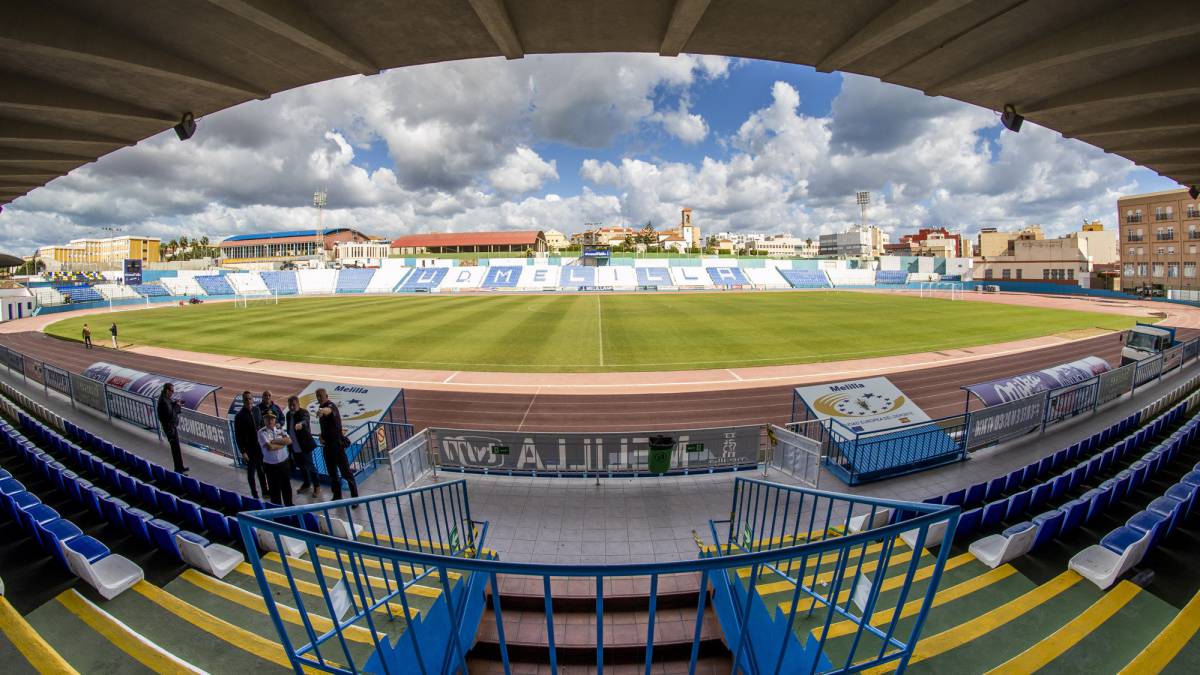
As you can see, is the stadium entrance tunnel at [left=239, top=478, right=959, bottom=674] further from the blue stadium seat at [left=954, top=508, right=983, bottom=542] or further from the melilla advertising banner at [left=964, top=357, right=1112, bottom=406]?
the melilla advertising banner at [left=964, top=357, right=1112, bottom=406]

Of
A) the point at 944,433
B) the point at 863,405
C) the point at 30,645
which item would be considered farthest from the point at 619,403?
the point at 30,645

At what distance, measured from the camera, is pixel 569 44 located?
16.4 ft

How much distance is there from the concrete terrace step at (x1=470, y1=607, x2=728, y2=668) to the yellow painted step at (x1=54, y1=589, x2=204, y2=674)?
82.6 inches

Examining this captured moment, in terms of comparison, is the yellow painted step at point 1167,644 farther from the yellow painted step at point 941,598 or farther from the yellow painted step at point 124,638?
the yellow painted step at point 124,638

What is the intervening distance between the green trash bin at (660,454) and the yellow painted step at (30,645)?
268 inches

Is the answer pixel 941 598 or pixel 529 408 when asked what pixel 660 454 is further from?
pixel 529 408

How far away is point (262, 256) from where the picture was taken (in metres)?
124

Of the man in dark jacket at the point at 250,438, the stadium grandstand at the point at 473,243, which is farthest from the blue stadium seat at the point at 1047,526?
the stadium grandstand at the point at 473,243

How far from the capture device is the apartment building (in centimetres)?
5169

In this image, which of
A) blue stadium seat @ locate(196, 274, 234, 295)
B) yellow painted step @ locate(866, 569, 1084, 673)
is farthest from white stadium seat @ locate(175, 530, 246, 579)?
blue stadium seat @ locate(196, 274, 234, 295)

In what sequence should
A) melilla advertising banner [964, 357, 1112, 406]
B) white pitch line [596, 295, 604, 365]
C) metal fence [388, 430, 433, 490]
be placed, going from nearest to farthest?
metal fence [388, 430, 433, 490], melilla advertising banner [964, 357, 1112, 406], white pitch line [596, 295, 604, 365]

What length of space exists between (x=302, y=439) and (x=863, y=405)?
32.9ft

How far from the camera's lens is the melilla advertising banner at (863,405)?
9.18 meters

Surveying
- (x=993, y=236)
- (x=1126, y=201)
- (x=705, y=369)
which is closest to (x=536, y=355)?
(x=705, y=369)
